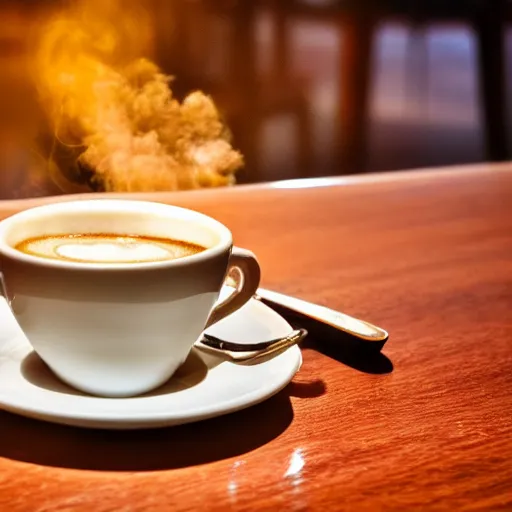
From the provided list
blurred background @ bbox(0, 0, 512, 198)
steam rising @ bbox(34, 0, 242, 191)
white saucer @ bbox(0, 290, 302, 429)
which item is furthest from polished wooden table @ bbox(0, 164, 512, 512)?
blurred background @ bbox(0, 0, 512, 198)

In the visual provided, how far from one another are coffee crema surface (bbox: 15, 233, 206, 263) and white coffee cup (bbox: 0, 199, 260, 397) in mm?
16

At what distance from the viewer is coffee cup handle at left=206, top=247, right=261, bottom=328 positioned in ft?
1.81

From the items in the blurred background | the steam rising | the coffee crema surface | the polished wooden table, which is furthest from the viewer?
the blurred background

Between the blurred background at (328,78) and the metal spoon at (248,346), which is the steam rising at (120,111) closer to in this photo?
the blurred background at (328,78)

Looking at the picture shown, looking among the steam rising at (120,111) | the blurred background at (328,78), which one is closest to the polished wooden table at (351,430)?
the steam rising at (120,111)

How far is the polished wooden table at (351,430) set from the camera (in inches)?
15.8

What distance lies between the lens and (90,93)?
164cm

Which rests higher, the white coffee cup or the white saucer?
the white coffee cup

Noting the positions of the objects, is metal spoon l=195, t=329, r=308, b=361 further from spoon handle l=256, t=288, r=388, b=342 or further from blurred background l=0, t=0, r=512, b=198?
blurred background l=0, t=0, r=512, b=198

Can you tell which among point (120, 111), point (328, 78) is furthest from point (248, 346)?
point (328, 78)

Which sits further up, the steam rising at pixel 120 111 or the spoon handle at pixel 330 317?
the steam rising at pixel 120 111

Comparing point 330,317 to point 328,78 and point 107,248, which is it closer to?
point 107,248

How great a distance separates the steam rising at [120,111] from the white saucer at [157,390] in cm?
73

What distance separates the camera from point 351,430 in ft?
1.56
